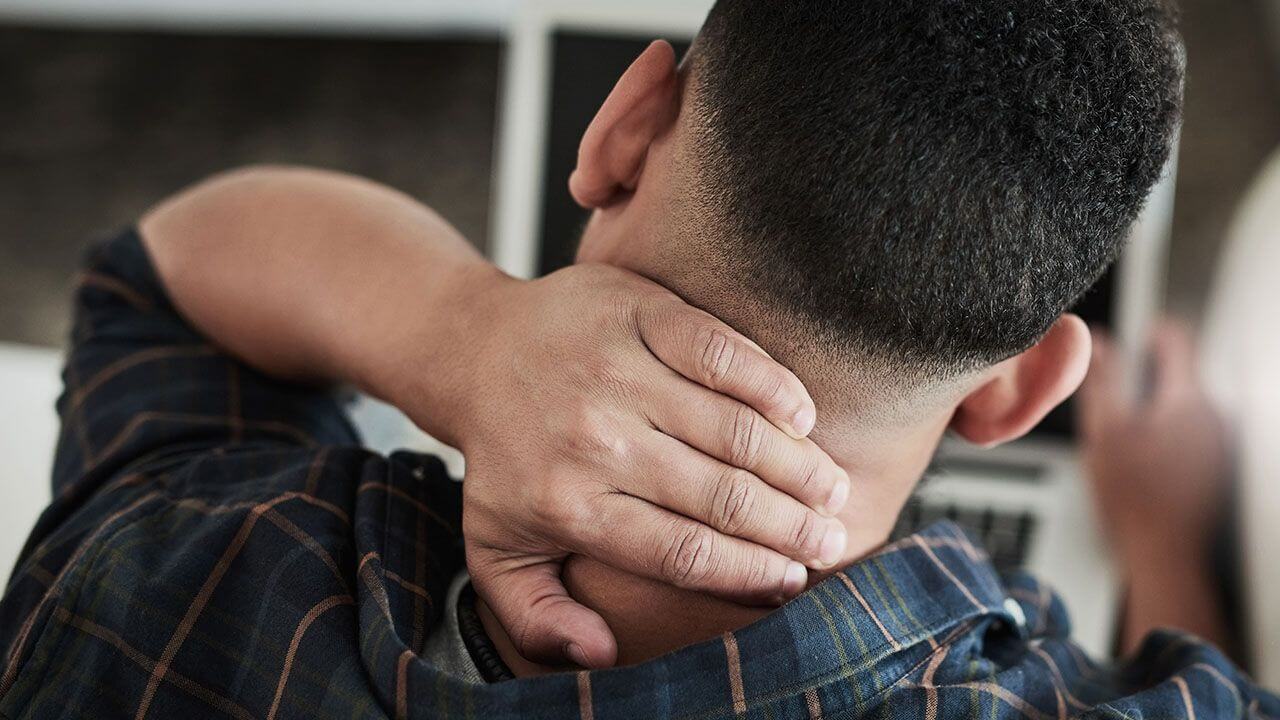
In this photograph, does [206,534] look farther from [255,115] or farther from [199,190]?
[255,115]

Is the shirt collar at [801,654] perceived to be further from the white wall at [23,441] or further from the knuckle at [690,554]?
the white wall at [23,441]

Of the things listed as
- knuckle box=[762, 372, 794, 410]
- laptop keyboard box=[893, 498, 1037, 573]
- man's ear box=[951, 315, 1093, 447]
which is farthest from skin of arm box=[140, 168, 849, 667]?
laptop keyboard box=[893, 498, 1037, 573]

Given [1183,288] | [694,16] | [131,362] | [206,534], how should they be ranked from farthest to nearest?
[1183,288]
[694,16]
[131,362]
[206,534]

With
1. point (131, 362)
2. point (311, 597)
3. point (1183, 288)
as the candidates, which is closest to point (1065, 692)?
point (311, 597)

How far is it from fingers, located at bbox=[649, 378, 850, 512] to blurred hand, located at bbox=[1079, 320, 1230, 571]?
72 cm

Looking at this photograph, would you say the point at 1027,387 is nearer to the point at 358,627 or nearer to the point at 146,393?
the point at 358,627

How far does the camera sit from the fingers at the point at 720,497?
1.77ft

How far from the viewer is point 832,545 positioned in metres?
0.56

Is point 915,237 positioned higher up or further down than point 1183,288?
higher up

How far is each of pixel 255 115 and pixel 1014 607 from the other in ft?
5.49

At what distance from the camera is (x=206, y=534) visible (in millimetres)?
587

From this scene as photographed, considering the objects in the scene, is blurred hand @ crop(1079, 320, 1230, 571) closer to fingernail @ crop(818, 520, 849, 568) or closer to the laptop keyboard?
the laptop keyboard

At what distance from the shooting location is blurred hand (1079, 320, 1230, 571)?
3.72 feet

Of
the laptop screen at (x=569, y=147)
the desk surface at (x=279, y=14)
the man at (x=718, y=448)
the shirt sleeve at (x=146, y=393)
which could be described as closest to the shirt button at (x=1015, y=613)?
the man at (x=718, y=448)
